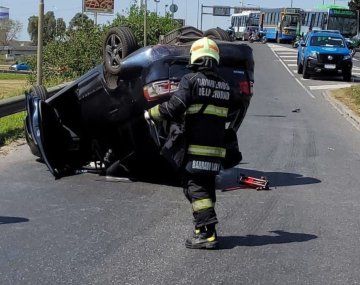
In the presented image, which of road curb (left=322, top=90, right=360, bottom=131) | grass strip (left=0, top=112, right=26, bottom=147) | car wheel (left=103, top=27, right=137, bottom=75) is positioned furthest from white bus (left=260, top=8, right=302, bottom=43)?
car wheel (left=103, top=27, right=137, bottom=75)

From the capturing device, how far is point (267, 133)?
13133 millimetres

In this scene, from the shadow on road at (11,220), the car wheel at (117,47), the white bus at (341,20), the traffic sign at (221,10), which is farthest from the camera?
the traffic sign at (221,10)

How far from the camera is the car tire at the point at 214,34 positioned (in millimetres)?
9078

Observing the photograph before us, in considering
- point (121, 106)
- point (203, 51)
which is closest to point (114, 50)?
point (121, 106)

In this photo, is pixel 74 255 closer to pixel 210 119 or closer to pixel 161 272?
pixel 161 272

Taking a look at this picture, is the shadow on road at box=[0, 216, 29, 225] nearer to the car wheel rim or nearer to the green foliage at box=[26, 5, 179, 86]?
the car wheel rim

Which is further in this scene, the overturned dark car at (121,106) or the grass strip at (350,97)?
the grass strip at (350,97)

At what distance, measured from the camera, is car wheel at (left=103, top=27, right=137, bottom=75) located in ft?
26.5

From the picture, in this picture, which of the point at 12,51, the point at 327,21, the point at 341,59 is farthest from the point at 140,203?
the point at 12,51

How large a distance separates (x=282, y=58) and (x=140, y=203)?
36.4 meters

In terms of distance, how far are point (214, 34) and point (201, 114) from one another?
3.81 metres

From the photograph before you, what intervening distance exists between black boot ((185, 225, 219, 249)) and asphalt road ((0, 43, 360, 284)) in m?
0.07

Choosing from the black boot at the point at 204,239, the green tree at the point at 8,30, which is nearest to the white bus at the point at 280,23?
the black boot at the point at 204,239

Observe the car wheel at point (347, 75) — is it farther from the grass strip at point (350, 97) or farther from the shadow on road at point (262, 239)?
the shadow on road at point (262, 239)
